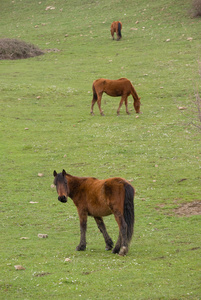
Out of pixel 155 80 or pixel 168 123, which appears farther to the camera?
pixel 155 80

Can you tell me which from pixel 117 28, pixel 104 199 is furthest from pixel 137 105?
pixel 117 28

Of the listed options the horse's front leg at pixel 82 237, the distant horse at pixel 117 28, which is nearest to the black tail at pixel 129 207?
the horse's front leg at pixel 82 237

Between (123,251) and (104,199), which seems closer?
(123,251)

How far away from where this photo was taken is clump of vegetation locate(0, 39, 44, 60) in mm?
43656

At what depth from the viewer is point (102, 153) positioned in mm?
21234

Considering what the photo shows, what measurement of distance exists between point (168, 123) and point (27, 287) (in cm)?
1725

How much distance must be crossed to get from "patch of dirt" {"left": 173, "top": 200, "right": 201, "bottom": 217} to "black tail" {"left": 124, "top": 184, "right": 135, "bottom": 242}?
3.99 m

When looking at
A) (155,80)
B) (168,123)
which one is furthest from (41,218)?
(155,80)

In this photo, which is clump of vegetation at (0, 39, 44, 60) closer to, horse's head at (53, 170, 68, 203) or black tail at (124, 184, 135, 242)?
horse's head at (53, 170, 68, 203)

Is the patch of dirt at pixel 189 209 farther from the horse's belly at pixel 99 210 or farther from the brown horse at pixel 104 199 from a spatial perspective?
the horse's belly at pixel 99 210

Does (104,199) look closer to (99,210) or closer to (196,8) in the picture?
(99,210)

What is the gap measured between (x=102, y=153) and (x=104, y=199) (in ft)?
34.3

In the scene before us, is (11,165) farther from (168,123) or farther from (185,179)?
(168,123)

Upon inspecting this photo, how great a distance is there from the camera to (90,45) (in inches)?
1804
